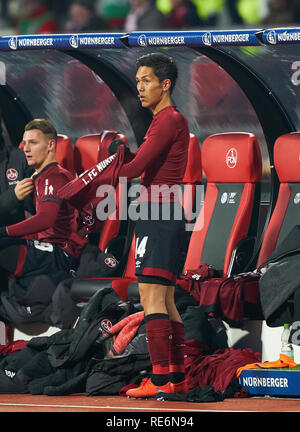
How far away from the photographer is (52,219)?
9.29 meters

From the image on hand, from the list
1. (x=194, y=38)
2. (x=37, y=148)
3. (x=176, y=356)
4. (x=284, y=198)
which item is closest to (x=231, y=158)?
(x=284, y=198)

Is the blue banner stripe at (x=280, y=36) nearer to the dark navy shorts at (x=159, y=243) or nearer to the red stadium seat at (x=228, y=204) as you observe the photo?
the red stadium seat at (x=228, y=204)

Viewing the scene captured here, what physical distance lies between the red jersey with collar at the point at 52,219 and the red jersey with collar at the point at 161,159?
178cm

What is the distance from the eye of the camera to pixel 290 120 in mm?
9281

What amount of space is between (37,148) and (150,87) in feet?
6.64

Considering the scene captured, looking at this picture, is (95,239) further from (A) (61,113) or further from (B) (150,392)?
(B) (150,392)

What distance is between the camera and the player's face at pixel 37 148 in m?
9.51

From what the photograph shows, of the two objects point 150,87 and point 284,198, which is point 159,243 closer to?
point 150,87
